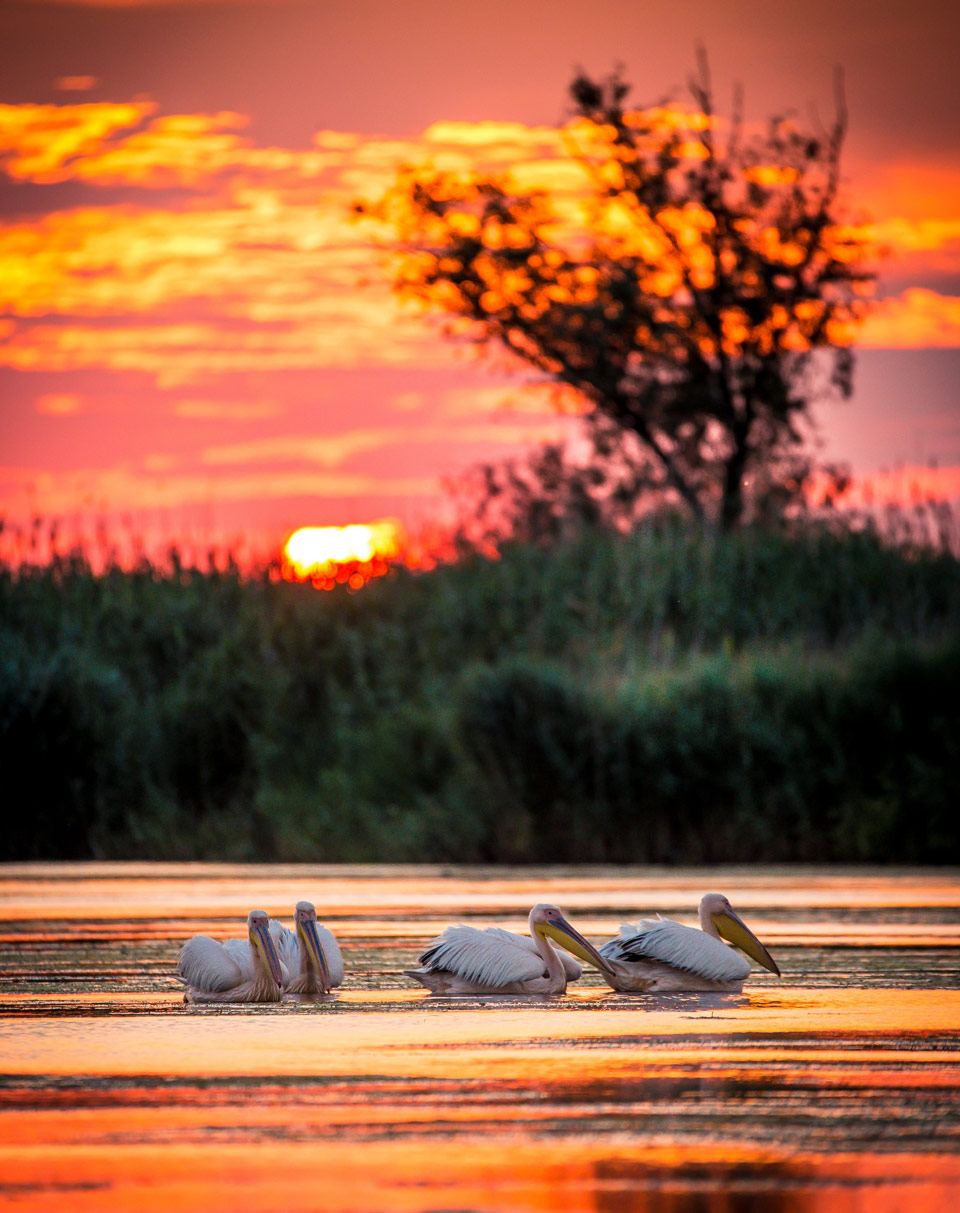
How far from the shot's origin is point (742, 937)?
9.05 m

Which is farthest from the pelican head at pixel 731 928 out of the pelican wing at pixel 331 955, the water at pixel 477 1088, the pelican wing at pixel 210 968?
the pelican wing at pixel 210 968

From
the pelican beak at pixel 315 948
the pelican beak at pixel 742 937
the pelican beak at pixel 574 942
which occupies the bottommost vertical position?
the pelican beak at pixel 742 937

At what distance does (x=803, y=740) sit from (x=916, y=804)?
953 mm

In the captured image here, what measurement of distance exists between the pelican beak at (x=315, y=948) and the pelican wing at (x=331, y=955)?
0.07 feet

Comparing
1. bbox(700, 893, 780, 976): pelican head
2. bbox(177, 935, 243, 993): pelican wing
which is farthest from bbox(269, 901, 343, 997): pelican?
bbox(700, 893, 780, 976): pelican head

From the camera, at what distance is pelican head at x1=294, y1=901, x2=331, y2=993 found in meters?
8.25

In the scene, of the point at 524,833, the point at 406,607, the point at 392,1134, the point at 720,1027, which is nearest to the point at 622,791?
the point at 524,833

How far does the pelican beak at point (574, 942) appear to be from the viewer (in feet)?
28.0

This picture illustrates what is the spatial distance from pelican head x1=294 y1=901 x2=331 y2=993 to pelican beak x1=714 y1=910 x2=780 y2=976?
1.76 meters

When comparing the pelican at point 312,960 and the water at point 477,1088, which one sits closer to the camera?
the water at point 477,1088

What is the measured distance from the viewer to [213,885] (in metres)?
14.3

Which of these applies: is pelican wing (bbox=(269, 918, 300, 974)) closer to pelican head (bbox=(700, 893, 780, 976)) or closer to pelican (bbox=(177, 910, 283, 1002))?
pelican (bbox=(177, 910, 283, 1002))

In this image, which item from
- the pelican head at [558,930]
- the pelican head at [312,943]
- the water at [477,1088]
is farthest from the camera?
the pelican head at [558,930]

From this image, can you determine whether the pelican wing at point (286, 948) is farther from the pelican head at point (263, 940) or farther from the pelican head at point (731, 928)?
the pelican head at point (731, 928)
